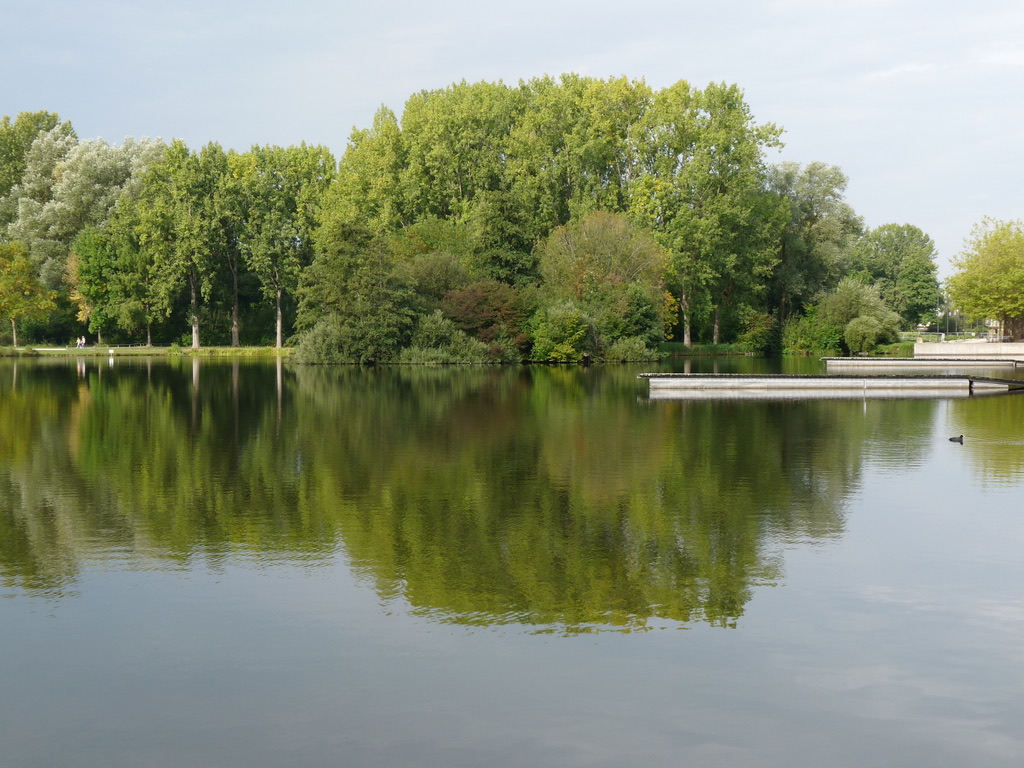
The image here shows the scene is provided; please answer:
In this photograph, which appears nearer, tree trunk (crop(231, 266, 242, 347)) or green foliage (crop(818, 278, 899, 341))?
green foliage (crop(818, 278, 899, 341))

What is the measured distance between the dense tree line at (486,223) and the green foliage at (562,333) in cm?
43

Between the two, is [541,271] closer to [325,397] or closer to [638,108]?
[638,108]

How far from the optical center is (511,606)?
9078mm

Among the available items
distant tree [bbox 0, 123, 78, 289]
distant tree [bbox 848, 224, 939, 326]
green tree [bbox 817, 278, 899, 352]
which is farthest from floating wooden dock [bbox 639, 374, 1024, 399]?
distant tree [bbox 848, 224, 939, 326]

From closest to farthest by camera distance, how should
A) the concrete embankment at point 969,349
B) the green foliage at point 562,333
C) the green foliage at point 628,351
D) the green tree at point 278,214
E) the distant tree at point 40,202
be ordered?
the green foliage at point 562,333
the green foliage at point 628,351
the concrete embankment at point 969,349
the green tree at point 278,214
the distant tree at point 40,202

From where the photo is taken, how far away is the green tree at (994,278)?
8250 centimetres

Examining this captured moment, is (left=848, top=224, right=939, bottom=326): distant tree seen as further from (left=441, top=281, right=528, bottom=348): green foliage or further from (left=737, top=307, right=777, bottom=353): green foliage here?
(left=441, top=281, right=528, bottom=348): green foliage

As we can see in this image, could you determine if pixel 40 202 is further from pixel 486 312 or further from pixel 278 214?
pixel 486 312

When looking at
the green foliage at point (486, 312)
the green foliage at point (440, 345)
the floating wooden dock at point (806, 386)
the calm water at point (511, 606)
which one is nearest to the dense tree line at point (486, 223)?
the green foliage at point (486, 312)

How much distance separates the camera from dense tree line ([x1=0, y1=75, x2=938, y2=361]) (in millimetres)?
69125

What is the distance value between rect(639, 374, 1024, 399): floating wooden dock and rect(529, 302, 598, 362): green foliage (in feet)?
85.3

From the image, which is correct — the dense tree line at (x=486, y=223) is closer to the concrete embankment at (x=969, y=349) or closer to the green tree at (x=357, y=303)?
the green tree at (x=357, y=303)

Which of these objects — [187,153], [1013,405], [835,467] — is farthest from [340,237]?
[835,467]

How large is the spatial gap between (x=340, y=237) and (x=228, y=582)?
55.8 metres
